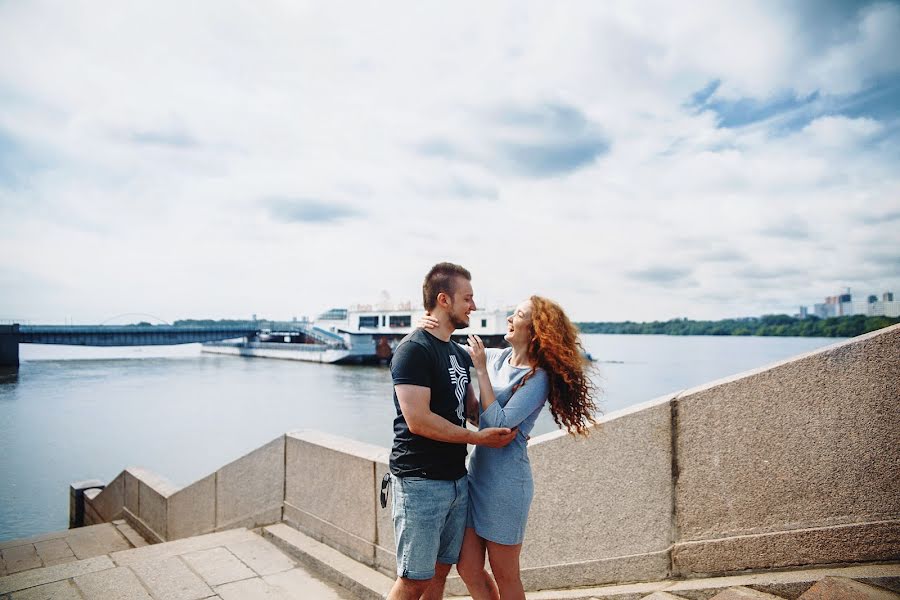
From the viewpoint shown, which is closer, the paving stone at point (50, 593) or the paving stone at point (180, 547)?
the paving stone at point (50, 593)

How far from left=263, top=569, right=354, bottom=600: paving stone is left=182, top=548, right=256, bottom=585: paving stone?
0.22 metres

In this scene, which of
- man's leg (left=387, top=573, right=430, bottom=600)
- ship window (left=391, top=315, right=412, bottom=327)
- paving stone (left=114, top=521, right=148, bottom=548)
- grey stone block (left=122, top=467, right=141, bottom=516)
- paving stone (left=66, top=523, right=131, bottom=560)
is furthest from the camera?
ship window (left=391, top=315, right=412, bottom=327)

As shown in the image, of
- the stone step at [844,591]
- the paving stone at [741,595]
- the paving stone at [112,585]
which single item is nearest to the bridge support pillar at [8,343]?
the paving stone at [112,585]

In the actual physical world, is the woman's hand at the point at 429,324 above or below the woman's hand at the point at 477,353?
above

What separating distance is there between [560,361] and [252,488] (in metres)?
4.18

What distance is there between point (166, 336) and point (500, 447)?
2852 inches

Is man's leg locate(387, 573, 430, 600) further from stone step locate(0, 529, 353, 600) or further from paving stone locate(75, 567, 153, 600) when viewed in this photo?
paving stone locate(75, 567, 153, 600)

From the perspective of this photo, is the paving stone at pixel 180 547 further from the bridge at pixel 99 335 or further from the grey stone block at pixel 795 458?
the bridge at pixel 99 335

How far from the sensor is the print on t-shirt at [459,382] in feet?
8.25

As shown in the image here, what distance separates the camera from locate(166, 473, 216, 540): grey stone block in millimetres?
6177

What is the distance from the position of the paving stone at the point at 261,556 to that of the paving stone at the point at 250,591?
0.20 m

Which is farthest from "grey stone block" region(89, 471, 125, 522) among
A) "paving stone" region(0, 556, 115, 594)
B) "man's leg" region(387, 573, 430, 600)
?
"man's leg" region(387, 573, 430, 600)

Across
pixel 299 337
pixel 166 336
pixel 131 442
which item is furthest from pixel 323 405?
pixel 299 337

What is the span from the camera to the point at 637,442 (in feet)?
10.1
